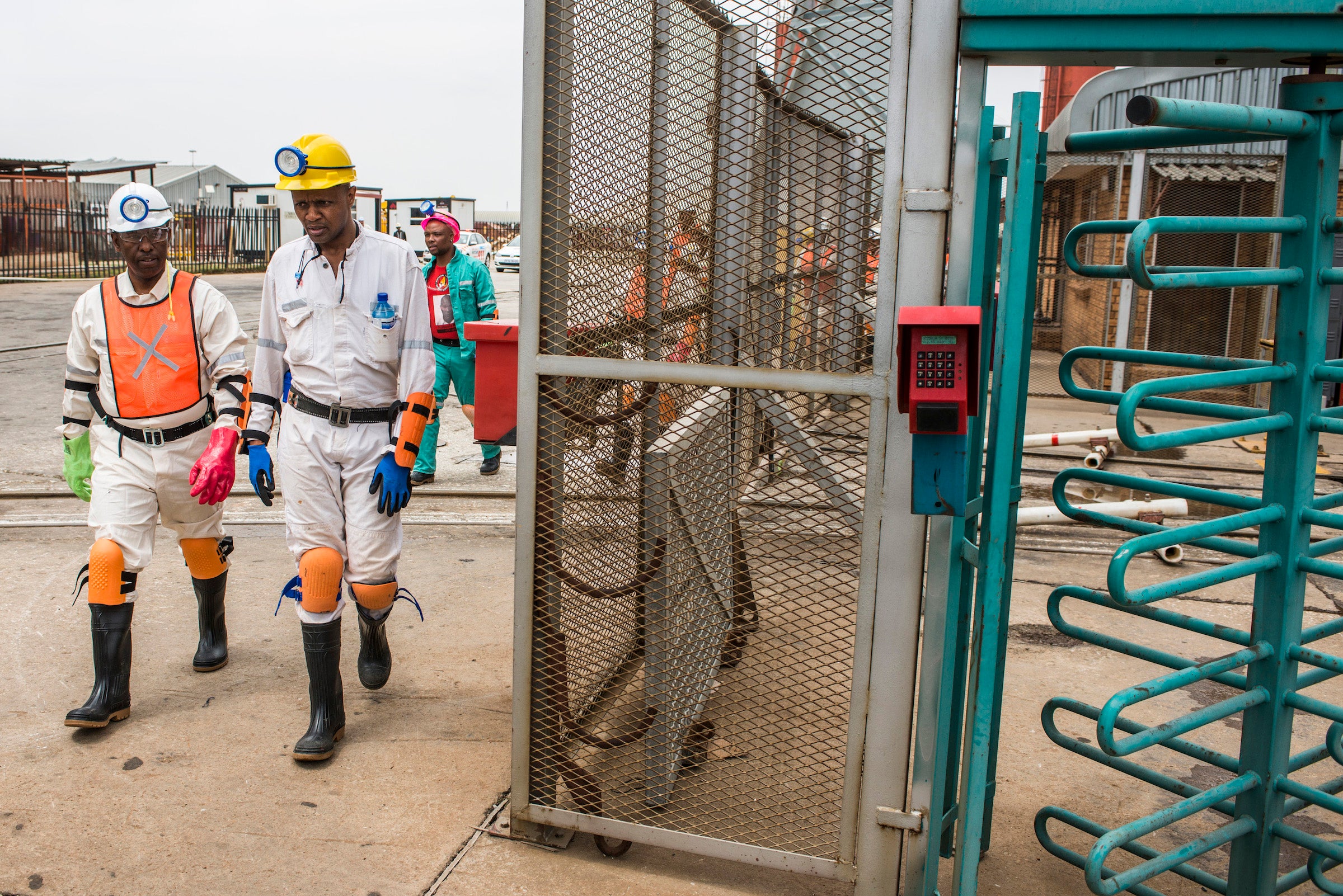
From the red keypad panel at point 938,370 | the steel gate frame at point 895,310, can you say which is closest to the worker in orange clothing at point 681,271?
the steel gate frame at point 895,310

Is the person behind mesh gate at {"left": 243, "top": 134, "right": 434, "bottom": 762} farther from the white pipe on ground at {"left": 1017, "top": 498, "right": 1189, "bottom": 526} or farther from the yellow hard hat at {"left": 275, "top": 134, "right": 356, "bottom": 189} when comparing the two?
the white pipe on ground at {"left": 1017, "top": 498, "right": 1189, "bottom": 526}

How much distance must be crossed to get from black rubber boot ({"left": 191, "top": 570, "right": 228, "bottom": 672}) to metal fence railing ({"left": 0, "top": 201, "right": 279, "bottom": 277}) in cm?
2191

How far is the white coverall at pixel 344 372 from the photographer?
395cm

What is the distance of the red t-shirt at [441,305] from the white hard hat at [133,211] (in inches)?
141

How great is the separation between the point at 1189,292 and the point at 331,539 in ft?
39.1

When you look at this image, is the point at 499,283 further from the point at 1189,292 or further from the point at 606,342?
the point at 606,342

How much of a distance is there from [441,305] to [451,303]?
0.26ft

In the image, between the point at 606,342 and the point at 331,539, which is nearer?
the point at 606,342

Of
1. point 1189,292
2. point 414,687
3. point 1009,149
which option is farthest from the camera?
point 1189,292

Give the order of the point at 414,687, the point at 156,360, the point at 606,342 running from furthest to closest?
1. the point at 414,687
2. the point at 156,360
3. the point at 606,342

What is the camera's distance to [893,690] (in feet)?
9.78

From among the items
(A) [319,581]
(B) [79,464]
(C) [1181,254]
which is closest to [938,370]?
(A) [319,581]

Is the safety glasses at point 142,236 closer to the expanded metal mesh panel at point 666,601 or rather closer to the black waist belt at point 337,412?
the black waist belt at point 337,412

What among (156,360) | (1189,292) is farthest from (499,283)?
(156,360)
